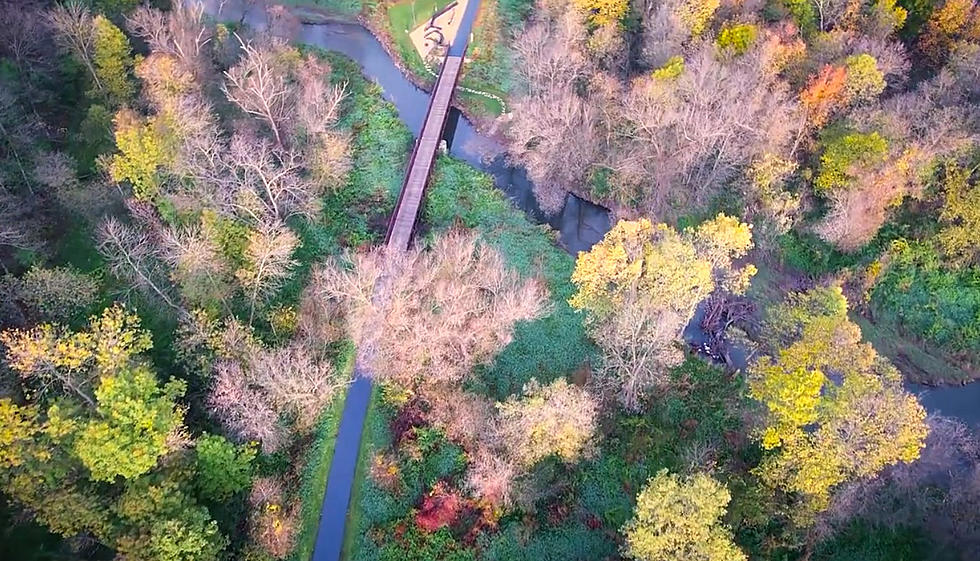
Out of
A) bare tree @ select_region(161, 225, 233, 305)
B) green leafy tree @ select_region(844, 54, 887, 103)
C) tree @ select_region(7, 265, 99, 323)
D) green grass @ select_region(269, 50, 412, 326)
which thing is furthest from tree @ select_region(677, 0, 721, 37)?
tree @ select_region(7, 265, 99, 323)

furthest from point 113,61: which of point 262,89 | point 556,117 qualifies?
point 556,117

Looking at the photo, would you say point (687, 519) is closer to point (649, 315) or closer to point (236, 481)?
point (649, 315)

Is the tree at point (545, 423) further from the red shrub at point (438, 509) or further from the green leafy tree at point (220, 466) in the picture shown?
the green leafy tree at point (220, 466)

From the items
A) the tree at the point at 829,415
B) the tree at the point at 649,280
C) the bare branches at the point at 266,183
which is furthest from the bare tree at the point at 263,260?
the tree at the point at 829,415

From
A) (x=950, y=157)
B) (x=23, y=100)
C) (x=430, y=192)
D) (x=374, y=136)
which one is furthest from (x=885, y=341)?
(x=23, y=100)

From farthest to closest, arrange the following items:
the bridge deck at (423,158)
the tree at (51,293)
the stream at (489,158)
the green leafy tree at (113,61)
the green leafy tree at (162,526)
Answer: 1. the bridge deck at (423,158)
2. the green leafy tree at (113,61)
3. the stream at (489,158)
4. the tree at (51,293)
5. the green leafy tree at (162,526)
